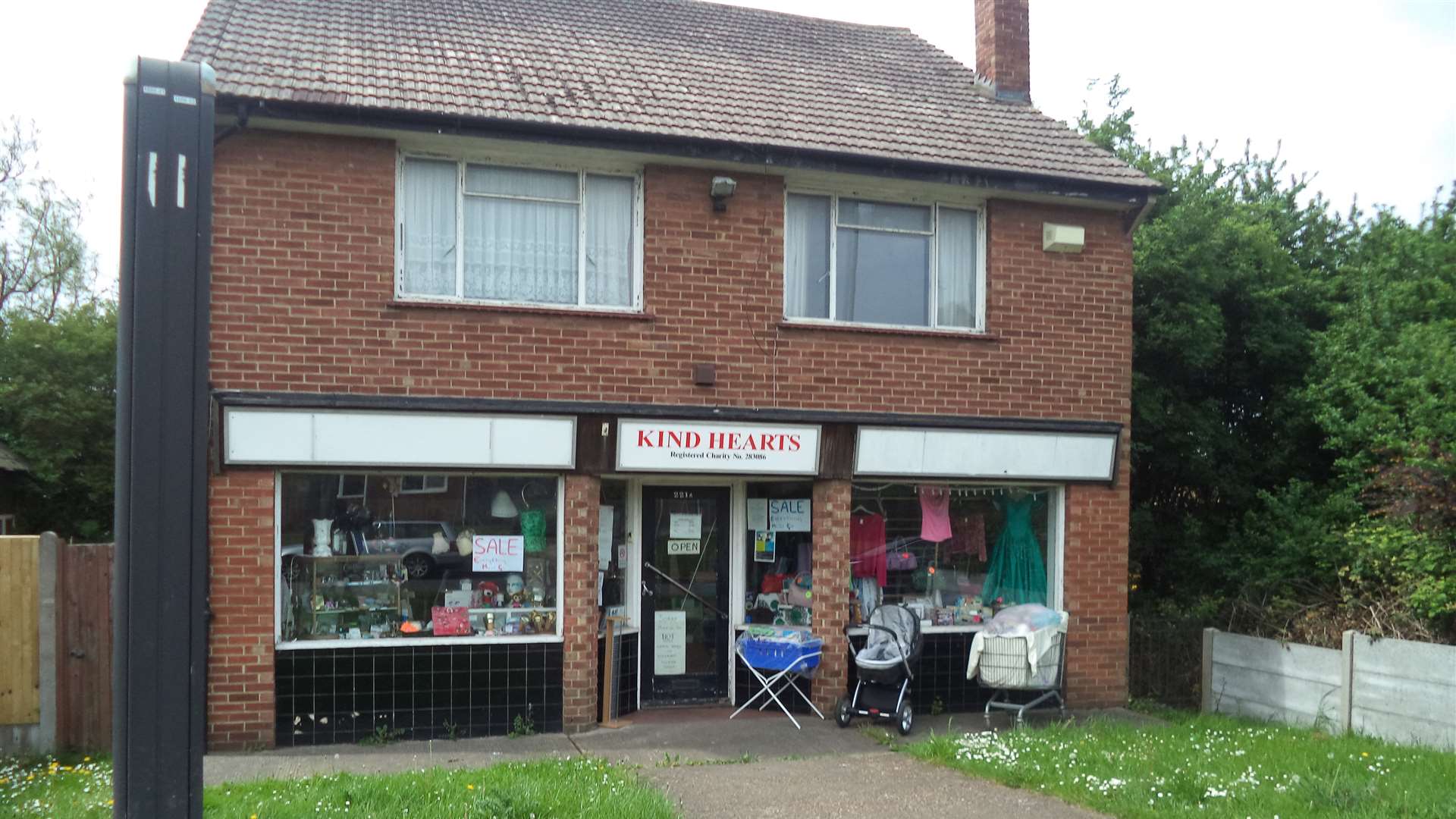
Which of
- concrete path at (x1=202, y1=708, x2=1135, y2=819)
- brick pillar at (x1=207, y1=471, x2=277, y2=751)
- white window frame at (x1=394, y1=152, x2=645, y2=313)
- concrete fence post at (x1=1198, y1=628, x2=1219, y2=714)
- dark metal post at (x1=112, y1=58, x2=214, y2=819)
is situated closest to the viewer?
dark metal post at (x1=112, y1=58, x2=214, y2=819)

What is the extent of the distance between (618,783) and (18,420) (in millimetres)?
14031

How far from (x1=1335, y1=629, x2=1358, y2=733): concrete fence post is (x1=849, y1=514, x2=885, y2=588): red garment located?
398 centimetres

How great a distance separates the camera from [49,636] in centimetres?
913

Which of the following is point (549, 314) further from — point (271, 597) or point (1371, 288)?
point (1371, 288)

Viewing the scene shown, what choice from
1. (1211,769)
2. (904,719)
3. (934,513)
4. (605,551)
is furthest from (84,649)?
(1211,769)

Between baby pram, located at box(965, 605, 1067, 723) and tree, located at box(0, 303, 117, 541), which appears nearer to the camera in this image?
baby pram, located at box(965, 605, 1067, 723)

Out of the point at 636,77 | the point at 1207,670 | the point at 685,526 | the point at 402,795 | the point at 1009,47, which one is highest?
the point at 1009,47

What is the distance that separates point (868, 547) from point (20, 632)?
7.06m

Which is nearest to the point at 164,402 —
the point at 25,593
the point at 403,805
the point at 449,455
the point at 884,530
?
the point at 403,805

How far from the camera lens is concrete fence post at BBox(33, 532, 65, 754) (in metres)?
9.02

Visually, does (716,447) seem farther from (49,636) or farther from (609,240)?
(49,636)

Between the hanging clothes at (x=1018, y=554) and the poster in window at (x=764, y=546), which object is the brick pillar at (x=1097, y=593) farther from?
the poster in window at (x=764, y=546)

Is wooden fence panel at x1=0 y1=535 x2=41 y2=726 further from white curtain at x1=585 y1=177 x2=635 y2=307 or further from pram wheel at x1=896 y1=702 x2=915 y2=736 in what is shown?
pram wheel at x1=896 y1=702 x2=915 y2=736

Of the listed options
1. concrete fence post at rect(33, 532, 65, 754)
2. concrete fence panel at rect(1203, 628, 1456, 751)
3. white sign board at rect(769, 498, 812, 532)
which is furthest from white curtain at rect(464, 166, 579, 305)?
concrete fence panel at rect(1203, 628, 1456, 751)
